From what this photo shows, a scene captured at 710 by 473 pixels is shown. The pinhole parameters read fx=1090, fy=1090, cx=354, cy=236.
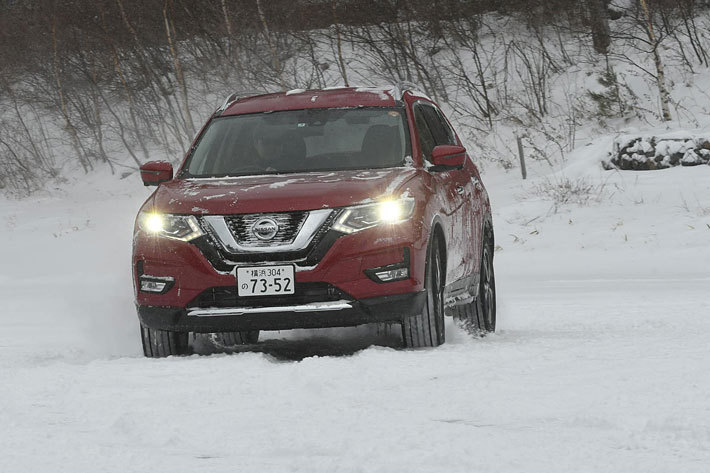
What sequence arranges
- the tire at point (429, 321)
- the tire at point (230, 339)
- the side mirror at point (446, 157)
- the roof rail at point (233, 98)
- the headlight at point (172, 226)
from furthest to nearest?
the tire at point (230, 339) < the roof rail at point (233, 98) < the side mirror at point (446, 157) < the tire at point (429, 321) < the headlight at point (172, 226)

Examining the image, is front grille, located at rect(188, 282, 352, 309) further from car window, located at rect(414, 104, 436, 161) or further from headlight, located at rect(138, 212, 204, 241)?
car window, located at rect(414, 104, 436, 161)

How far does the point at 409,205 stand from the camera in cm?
626

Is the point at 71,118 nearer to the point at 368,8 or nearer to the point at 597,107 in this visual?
the point at 368,8

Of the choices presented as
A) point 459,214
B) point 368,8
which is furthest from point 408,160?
point 368,8

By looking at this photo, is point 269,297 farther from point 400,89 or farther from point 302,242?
point 400,89

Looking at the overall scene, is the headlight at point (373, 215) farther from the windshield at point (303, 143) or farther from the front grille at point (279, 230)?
the windshield at point (303, 143)

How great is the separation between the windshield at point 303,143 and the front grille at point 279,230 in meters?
0.96

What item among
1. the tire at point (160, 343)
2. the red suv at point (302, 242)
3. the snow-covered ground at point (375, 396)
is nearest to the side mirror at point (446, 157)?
the red suv at point (302, 242)

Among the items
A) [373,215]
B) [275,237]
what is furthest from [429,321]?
[275,237]

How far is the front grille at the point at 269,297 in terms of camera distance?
238 inches

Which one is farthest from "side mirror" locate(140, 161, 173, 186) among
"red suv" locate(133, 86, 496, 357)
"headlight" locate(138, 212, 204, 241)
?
"headlight" locate(138, 212, 204, 241)

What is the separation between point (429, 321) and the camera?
20.8 ft

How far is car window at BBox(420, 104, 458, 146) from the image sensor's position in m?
8.19

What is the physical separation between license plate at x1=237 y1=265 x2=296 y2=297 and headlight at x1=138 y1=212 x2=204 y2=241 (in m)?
0.36
